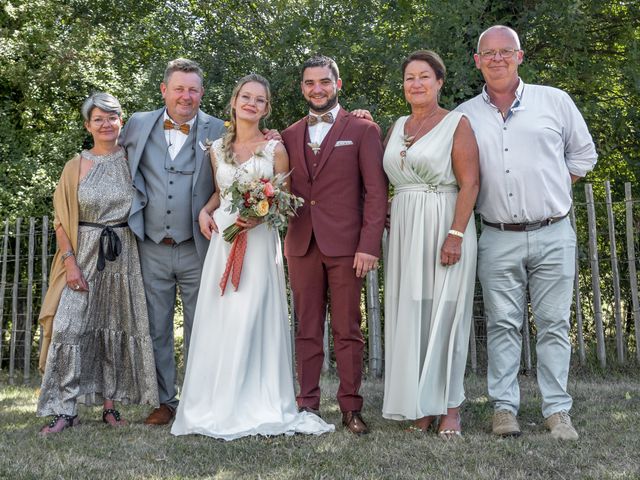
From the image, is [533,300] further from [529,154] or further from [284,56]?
[284,56]

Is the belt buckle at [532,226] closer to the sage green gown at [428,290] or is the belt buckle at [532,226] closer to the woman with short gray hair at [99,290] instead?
the sage green gown at [428,290]

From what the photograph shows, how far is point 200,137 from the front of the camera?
550 centimetres

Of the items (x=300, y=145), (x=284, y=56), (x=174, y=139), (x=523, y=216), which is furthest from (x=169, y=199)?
(x=284, y=56)

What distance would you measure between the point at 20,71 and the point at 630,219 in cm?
794

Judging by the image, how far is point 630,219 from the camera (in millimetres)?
7074

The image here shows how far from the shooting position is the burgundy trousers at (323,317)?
4.99m

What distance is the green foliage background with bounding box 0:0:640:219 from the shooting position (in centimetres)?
799

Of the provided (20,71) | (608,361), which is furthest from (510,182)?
(20,71)

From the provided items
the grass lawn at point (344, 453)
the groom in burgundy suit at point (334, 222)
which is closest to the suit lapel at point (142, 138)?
the groom in burgundy suit at point (334, 222)

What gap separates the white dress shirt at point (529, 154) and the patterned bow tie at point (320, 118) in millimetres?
926

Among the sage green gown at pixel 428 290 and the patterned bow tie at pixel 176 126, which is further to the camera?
the patterned bow tie at pixel 176 126

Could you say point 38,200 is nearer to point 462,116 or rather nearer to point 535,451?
point 462,116

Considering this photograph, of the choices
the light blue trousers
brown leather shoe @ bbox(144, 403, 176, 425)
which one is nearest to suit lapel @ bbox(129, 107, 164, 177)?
brown leather shoe @ bbox(144, 403, 176, 425)

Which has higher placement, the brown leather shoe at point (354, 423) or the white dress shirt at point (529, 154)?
the white dress shirt at point (529, 154)
